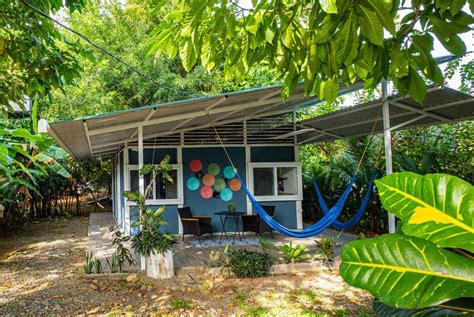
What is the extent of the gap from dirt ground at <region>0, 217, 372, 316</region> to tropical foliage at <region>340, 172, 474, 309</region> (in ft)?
10.2

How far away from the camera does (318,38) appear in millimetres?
1335

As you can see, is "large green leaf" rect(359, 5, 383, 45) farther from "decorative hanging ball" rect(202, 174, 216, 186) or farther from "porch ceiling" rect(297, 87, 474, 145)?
"decorative hanging ball" rect(202, 174, 216, 186)

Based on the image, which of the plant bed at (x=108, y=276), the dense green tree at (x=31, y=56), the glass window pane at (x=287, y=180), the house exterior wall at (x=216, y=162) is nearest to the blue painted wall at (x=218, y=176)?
the house exterior wall at (x=216, y=162)

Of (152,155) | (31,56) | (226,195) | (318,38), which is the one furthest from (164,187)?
(318,38)

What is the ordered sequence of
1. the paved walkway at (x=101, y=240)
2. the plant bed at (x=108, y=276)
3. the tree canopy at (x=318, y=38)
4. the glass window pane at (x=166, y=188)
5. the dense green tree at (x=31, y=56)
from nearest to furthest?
the tree canopy at (x=318, y=38), the dense green tree at (x=31, y=56), the plant bed at (x=108, y=276), the paved walkway at (x=101, y=240), the glass window pane at (x=166, y=188)

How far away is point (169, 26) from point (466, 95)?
4.74m

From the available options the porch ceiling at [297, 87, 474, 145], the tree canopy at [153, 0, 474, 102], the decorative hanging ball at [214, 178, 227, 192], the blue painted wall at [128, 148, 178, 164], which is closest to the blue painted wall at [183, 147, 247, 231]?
the decorative hanging ball at [214, 178, 227, 192]

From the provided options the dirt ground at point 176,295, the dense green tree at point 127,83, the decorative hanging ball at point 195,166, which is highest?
the dense green tree at point 127,83

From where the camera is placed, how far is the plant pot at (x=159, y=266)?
4641 millimetres

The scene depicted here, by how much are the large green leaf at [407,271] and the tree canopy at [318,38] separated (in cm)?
83

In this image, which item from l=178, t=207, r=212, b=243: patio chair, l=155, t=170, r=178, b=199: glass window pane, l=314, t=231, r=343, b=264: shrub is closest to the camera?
l=314, t=231, r=343, b=264: shrub

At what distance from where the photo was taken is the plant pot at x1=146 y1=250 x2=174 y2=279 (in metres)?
4.64

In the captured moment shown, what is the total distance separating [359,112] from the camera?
19.4 ft

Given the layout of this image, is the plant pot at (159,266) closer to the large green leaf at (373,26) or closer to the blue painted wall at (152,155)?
the blue painted wall at (152,155)
